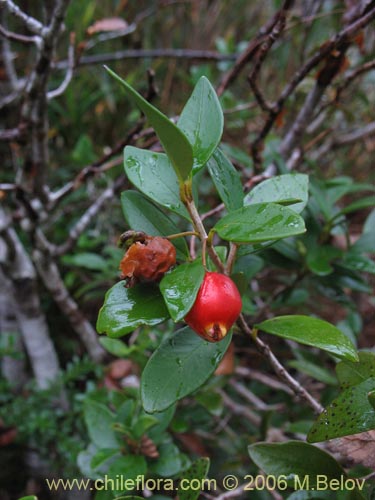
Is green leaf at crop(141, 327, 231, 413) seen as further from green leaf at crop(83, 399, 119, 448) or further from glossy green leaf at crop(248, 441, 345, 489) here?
green leaf at crop(83, 399, 119, 448)

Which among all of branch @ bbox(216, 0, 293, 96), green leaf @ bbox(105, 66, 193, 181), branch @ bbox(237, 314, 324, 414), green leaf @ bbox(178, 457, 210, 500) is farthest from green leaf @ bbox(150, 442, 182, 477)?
branch @ bbox(216, 0, 293, 96)

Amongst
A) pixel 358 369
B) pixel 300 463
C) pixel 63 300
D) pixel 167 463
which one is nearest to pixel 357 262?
pixel 358 369

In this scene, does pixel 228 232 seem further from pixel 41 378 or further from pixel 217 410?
pixel 41 378

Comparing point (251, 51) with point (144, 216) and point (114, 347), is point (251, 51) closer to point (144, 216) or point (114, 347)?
point (144, 216)

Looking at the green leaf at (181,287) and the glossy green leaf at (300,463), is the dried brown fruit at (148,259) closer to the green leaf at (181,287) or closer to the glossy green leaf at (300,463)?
the green leaf at (181,287)

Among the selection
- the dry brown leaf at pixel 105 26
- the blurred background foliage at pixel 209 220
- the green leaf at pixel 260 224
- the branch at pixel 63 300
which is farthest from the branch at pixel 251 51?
the branch at pixel 63 300

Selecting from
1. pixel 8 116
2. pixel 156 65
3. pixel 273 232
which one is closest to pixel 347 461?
pixel 273 232
